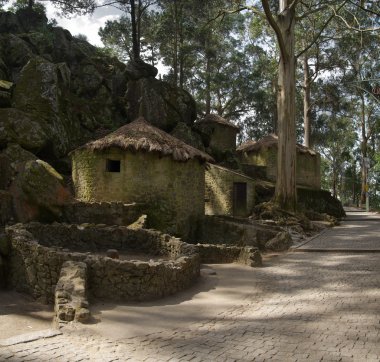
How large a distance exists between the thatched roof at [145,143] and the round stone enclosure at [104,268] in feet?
11.8

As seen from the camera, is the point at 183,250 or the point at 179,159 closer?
the point at 183,250

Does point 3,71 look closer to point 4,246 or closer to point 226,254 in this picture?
point 4,246

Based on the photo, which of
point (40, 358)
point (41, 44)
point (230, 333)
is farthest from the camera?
point (41, 44)

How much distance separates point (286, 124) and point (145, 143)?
7.53m

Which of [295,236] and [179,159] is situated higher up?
[179,159]

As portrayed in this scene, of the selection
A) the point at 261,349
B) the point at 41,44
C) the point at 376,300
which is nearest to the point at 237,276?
the point at 376,300

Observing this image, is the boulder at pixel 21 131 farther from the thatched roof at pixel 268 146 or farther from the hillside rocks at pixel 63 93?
the thatched roof at pixel 268 146

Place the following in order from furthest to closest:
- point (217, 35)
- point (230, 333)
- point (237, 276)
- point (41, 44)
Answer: point (217, 35)
point (41, 44)
point (237, 276)
point (230, 333)

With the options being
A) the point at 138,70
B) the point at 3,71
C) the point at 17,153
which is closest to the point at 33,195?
the point at 17,153

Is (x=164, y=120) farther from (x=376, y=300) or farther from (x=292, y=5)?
(x=376, y=300)

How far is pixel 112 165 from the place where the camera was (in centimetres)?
1559

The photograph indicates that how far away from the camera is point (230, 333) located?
570 centimetres

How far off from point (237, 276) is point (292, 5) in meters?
13.5

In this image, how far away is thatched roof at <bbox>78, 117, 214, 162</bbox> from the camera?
47.1 ft
